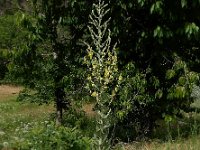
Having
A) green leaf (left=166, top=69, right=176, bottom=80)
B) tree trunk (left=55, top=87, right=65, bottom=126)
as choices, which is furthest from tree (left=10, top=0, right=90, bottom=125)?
green leaf (left=166, top=69, right=176, bottom=80)

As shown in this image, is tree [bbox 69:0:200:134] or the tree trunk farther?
the tree trunk

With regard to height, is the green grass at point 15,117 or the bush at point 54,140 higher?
the bush at point 54,140

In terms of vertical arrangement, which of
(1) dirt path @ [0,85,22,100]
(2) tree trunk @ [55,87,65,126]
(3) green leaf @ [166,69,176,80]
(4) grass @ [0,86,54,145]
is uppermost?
(3) green leaf @ [166,69,176,80]

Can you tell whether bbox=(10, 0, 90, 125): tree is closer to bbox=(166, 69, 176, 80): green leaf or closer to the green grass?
the green grass

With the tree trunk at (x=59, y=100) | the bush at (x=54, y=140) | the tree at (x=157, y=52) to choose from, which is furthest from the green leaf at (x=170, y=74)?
the bush at (x=54, y=140)

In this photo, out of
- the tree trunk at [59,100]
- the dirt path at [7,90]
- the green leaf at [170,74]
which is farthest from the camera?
the dirt path at [7,90]

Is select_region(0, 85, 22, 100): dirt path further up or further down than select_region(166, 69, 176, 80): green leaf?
further down

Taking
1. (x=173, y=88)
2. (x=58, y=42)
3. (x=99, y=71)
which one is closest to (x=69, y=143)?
(x=99, y=71)

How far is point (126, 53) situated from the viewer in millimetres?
13203

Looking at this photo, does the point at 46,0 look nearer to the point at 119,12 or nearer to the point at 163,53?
the point at 119,12

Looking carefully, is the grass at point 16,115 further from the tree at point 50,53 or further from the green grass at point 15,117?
the tree at point 50,53

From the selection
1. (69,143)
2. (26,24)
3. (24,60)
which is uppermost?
(26,24)

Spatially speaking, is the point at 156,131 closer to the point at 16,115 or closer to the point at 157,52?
the point at 157,52

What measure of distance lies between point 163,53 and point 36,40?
139 inches
